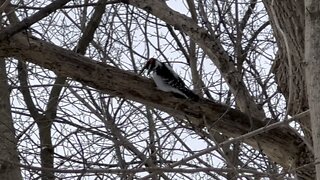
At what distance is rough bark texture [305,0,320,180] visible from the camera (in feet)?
6.24

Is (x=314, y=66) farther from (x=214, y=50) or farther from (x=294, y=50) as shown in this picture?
(x=214, y=50)

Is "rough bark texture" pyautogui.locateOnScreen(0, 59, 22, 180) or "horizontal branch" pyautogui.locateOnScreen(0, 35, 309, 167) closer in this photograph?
"horizontal branch" pyautogui.locateOnScreen(0, 35, 309, 167)

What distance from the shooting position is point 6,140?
16.5 feet

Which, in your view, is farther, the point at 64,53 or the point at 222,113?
the point at 222,113

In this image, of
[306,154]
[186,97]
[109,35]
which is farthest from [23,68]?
[306,154]

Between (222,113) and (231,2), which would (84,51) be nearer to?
(231,2)

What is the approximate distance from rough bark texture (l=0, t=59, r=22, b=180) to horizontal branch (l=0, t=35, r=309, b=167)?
0.96 m

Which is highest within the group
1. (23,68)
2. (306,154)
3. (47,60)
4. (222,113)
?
(23,68)

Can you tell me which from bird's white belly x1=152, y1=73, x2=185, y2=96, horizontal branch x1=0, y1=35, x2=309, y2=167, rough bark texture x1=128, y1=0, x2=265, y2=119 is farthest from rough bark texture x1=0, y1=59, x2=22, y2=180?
rough bark texture x1=128, y1=0, x2=265, y2=119

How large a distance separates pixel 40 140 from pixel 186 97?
2.38 meters

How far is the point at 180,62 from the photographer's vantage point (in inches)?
255

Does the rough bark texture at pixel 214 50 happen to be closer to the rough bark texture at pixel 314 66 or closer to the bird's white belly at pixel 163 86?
the bird's white belly at pixel 163 86

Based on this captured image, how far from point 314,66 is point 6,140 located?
3.50m

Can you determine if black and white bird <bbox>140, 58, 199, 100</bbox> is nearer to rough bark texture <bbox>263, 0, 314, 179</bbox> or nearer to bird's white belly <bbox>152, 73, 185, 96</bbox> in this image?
bird's white belly <bbox>152, 73, 185, 96</bbox>
